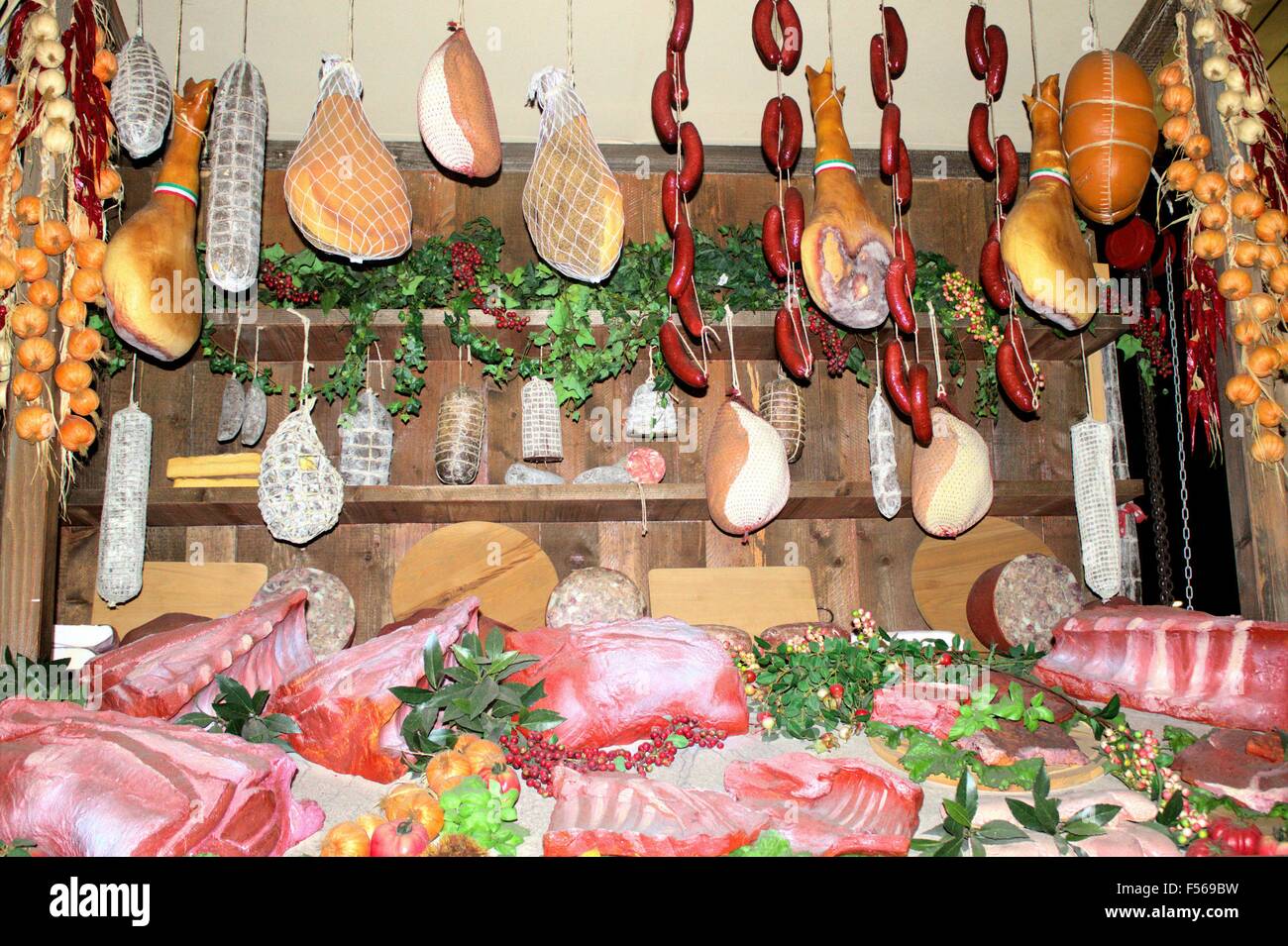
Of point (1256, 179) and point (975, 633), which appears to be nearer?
point (1256, 179)

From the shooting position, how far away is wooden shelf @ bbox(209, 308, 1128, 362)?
3828 millimetres

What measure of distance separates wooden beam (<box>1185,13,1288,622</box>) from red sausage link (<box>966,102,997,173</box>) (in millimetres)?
656

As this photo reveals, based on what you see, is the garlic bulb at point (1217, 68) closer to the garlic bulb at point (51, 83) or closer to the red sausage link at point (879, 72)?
the red sausage link at point (879, 72)

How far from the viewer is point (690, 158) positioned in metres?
3.28

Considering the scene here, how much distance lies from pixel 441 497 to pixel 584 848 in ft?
6.06

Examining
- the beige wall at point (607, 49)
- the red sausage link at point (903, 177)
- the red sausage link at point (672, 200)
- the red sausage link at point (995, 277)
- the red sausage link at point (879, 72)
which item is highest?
the beige wall at point (607, 49)

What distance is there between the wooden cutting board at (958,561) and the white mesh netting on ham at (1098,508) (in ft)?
1.44

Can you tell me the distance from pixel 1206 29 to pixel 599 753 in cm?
292

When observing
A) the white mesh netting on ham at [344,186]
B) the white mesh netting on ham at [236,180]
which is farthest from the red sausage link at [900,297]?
the white mesh netting on ham at [236,180]

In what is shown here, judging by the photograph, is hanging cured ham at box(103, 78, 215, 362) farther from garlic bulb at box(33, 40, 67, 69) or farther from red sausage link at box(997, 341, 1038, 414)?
red sausage link at box(997, 341, 1038, 414)

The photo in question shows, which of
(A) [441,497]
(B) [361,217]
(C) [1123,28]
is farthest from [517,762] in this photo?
(C) [1123,28]

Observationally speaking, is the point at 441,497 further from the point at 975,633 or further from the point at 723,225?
the point at 975,633

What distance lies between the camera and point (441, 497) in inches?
147

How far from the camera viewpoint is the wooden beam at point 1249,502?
3.10 metres
